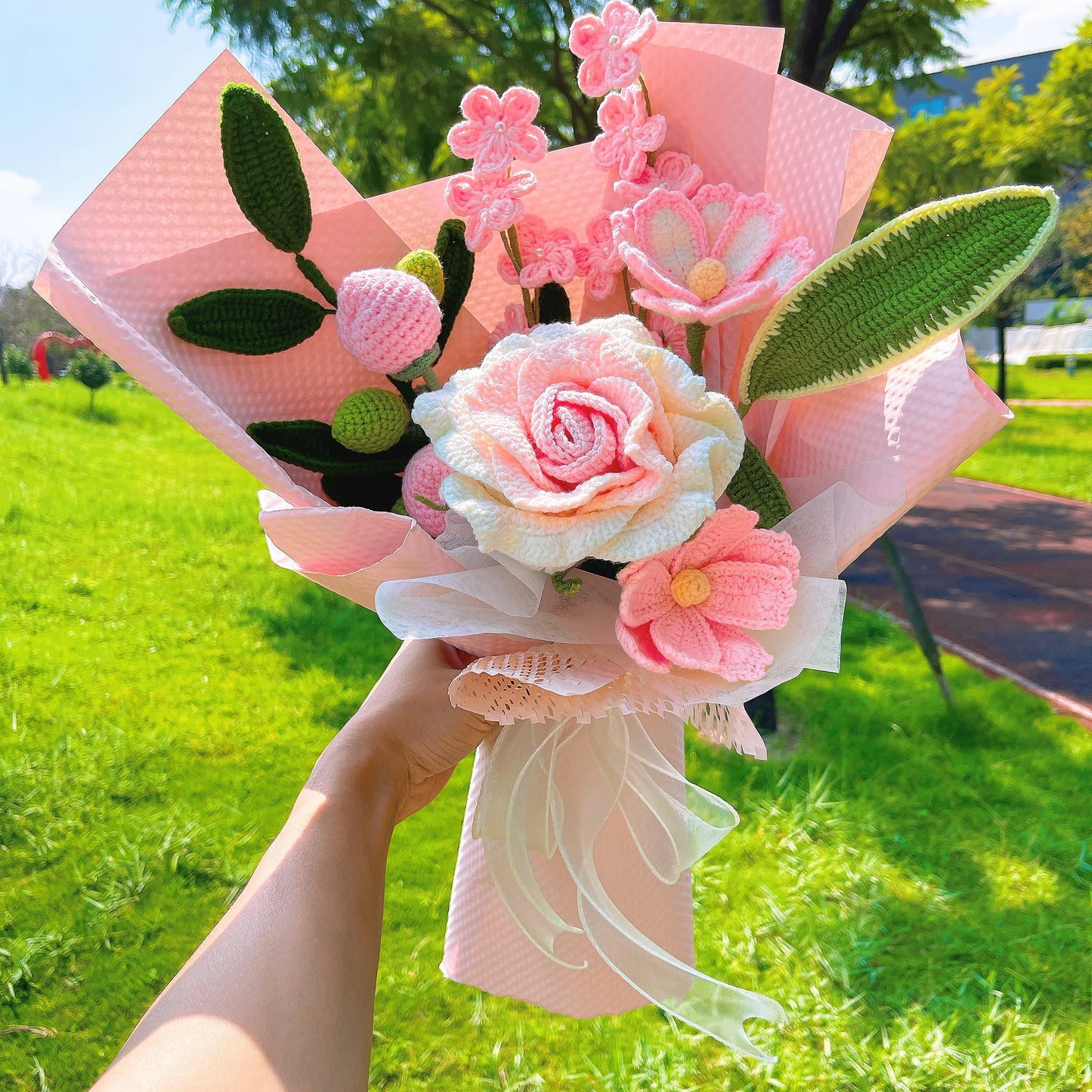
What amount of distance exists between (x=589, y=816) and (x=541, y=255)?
0.53 metres

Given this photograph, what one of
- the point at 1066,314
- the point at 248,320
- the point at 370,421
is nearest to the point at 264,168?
the point at 248,320

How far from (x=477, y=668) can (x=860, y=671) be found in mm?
2755

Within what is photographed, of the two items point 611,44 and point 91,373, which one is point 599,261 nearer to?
point 611,44

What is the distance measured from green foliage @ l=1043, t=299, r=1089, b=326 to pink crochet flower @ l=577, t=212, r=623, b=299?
66.0 ft

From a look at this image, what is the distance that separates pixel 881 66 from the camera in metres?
3.63

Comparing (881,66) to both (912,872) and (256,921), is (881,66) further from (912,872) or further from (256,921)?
(256,921)

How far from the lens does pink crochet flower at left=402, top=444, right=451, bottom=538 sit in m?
0.67

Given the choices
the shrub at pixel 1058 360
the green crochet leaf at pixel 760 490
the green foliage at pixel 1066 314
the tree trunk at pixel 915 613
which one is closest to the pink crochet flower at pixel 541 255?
the green crochet leaf at pixel 760 490

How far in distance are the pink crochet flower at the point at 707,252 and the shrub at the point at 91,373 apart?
6.10 metres

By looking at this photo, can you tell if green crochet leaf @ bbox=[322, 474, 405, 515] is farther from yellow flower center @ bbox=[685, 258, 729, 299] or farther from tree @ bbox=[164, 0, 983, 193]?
tree @ bbox=[164, 0, 983, 193]

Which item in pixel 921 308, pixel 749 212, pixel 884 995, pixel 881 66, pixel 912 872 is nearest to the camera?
pixel 921 308

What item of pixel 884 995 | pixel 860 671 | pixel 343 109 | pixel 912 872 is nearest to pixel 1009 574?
pixel 860 671

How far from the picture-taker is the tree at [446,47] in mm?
3336

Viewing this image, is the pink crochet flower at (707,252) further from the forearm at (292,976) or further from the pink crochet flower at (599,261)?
the forearm at (292,976)
